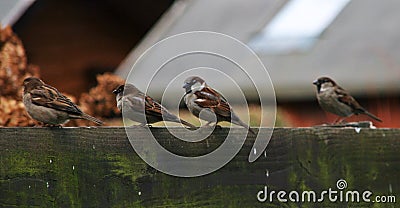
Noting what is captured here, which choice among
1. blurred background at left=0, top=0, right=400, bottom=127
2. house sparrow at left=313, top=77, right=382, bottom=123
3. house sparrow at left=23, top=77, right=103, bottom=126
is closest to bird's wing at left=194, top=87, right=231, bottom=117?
house sparrow at left=23, top=77, right=103, bottom=126

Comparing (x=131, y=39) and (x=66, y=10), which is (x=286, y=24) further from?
(x=66, y=10)

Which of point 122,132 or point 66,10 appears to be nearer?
point 122,132

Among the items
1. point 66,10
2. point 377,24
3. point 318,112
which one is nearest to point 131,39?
point 66,10

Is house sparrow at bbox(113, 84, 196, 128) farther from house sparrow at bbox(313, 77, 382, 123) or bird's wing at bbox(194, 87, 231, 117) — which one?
house sparrow at bbox(313, 77, 382, 123)

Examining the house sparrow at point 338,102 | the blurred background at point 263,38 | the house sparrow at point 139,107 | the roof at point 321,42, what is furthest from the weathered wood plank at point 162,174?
the roof at point 321,42

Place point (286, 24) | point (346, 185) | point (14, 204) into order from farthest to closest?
point (286, 24) → point (346, 185) → point (14, 204)

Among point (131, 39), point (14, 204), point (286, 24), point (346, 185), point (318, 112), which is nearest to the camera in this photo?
point (14, 204)

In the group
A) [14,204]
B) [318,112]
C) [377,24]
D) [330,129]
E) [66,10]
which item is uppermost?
[377,24]

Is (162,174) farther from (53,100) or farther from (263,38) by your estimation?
(263,38)
